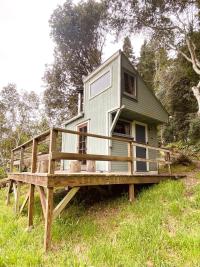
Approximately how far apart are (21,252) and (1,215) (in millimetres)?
3664

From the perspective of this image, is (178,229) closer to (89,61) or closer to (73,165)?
(73,165)

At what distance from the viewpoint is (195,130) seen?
15727 millimetres

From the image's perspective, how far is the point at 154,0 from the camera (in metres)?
14.1

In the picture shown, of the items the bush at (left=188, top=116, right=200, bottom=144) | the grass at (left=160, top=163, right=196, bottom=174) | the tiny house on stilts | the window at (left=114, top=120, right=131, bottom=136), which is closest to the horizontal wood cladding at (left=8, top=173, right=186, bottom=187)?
the tiny house on stilts

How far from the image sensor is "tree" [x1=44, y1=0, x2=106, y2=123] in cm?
1970

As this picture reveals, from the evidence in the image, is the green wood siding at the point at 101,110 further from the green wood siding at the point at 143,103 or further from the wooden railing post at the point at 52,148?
the wooden railing post at the point at 52,148

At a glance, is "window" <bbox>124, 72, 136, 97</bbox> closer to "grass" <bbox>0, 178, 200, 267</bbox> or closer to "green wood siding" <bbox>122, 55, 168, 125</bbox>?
"green wood siding" <bbox>122, 55, 168, 125</bbox>

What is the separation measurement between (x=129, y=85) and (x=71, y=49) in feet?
41.6

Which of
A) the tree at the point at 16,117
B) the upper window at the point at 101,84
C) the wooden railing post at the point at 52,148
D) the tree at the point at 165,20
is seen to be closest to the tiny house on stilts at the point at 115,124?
the upper window at the point at 101,84

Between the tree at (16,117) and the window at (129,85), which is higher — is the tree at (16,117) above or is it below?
above

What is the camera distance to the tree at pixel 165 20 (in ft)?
46.1

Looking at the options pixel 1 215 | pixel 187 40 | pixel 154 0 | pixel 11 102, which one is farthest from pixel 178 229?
pixel 11 102

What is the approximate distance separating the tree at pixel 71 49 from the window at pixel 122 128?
1229 cm

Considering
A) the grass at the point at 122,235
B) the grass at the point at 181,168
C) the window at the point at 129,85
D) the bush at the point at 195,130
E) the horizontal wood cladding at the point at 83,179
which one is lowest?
the grass at the point at 122,235
